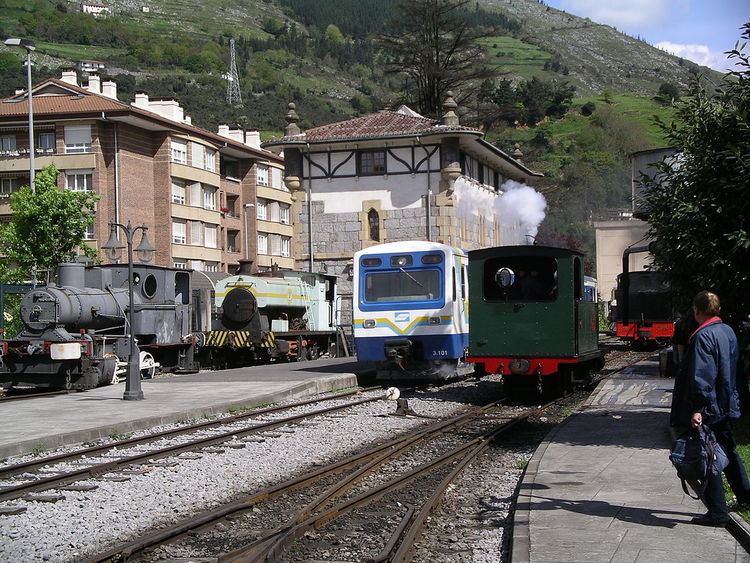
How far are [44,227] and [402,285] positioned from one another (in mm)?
15169

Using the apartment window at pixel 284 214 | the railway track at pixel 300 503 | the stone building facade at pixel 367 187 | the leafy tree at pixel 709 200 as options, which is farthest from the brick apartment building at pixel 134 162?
the leafy tree at pixel 709 200

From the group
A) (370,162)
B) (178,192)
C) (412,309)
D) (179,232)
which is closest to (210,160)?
(178,192)

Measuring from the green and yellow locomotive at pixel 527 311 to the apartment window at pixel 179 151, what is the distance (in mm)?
44095

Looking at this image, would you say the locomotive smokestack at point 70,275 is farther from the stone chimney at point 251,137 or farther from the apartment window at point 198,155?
the stone chimney at point 251,137

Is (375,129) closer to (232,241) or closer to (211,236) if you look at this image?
(211,236)

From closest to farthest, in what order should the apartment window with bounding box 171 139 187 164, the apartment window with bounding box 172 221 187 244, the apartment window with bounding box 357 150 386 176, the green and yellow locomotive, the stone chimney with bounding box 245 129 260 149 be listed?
1. the green and yellow locomotive
2. the apartment window with bounding box 357 150 386 176
3. the apartment window with bounding box 171 139 187 164
4. the apartment window with bounding box 172 221 187 244
5. the stone chimney with bounding box 245 129 260 149

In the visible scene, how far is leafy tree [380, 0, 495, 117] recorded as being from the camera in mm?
52938

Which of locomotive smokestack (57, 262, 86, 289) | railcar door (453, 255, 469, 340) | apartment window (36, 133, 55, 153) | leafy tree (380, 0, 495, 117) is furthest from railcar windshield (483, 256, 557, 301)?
apartment window (36, 133, 55, 153)

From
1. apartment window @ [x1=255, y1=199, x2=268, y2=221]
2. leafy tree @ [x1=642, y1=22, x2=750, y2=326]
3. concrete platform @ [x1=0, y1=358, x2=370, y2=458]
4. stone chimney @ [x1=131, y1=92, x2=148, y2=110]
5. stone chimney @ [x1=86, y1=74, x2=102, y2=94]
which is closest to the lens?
leafy tree @ [x1=642, y1=22, x2=750, y2=326]

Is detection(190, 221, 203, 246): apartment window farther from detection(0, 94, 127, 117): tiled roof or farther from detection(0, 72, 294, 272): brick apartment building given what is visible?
detection(0, 94, 127, 117): tiled roof

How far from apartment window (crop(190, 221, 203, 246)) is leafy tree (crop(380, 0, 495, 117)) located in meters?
16.9

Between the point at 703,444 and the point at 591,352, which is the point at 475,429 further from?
the point at 703,444

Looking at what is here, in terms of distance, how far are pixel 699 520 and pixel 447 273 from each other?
14.3 m

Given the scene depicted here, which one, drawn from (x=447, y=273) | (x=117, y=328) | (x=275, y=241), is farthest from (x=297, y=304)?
(x=275, y=241)
